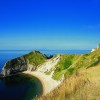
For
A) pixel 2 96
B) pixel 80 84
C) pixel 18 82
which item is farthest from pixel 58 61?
pixel 80 84

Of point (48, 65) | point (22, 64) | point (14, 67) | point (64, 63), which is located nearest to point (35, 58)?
point (22, 64)

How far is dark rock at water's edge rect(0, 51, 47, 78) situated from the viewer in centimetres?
16471

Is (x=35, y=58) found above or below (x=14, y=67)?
above

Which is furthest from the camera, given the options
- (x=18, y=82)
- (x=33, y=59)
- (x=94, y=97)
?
(x=33, y=59)

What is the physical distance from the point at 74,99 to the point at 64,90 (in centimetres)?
214

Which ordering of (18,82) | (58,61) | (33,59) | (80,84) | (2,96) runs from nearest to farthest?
(80,84), (2,96), (18,82), (58,61), (33,59)

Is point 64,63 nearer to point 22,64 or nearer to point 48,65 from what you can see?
point 48,65

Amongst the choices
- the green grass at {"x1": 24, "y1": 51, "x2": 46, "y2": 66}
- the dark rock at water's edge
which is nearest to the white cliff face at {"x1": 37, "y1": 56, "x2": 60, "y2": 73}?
the dark rock at water's edge

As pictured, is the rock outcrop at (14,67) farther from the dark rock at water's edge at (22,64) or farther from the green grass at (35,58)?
the green grass at (35,58)

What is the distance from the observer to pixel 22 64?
17612cm

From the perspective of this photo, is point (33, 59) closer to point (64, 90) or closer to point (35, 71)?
point (35, 71)

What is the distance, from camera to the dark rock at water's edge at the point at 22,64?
165m

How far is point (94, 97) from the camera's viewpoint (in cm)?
1555

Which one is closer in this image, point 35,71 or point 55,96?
point 55,96
